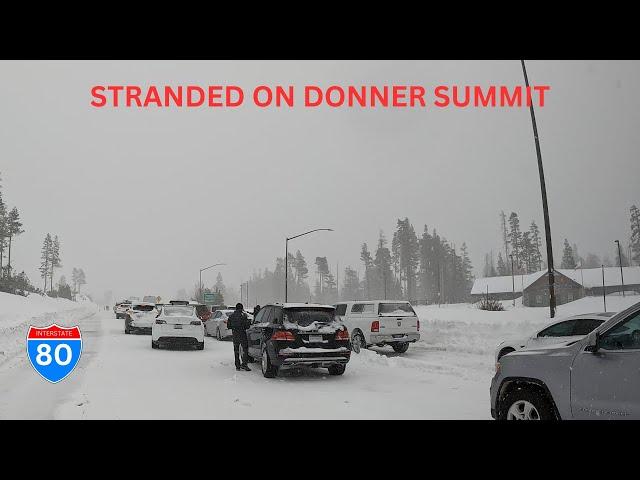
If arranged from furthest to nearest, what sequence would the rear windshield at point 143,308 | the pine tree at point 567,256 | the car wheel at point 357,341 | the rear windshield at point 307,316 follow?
1. the pine tree at point 567,256
2. the rear windshield at point 143,308
3. the car wheel at point 357,341
4. the rear windshield at point 307,316

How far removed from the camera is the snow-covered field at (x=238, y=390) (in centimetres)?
874

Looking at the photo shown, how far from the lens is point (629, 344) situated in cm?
511

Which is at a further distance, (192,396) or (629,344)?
(192,396)

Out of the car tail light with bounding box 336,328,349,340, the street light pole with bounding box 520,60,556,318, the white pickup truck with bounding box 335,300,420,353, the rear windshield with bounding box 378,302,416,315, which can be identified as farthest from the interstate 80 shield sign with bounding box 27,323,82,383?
the street light pole with bounding box 520,60,556,318

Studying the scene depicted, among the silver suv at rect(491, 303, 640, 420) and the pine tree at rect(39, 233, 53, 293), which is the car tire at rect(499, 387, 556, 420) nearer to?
the silver suv at rect(491, 303, 640, 420)

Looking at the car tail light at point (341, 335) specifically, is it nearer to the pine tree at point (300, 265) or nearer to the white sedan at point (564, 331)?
the white sedan at point (564, 331)

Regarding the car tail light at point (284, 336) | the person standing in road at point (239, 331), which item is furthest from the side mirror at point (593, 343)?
the person standing in road at point (239, 331)

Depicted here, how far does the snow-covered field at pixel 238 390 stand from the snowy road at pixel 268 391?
0.7 inches
